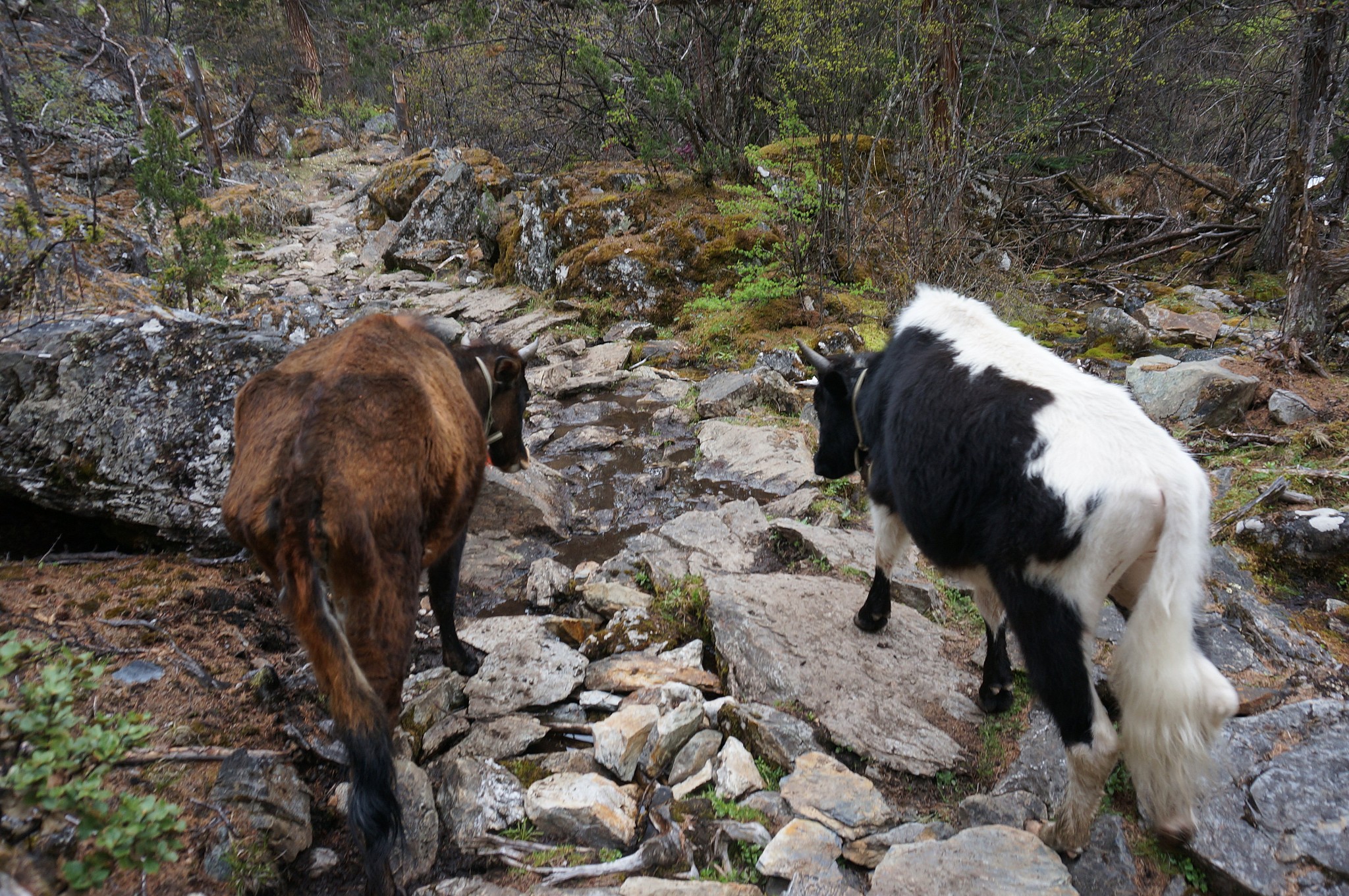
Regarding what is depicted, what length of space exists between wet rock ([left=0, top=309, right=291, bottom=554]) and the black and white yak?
4063 millimetres

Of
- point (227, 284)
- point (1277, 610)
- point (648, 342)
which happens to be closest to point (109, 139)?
point (227, 284)

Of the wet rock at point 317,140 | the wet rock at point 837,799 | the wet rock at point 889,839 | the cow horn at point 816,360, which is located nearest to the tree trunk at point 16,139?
the cow horn at point 816,360

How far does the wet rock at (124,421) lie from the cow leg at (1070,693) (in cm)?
426

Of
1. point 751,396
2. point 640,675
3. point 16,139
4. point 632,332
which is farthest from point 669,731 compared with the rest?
point 16,139

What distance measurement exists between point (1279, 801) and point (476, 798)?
298 cm

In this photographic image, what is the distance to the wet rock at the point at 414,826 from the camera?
8.34ft

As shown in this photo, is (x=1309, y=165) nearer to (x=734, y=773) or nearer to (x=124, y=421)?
(x=734, y=773)

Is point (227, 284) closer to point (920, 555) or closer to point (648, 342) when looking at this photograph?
point (648, 342)

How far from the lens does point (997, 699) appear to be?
3.62m

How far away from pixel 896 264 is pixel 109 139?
1464 centimetres

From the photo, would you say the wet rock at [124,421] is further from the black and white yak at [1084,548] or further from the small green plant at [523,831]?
the black and white yak at [1084,548]

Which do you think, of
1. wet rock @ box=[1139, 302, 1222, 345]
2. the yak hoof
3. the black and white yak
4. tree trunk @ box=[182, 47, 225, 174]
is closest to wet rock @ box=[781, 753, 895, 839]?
the black and white yak

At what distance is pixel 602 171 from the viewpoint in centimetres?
1355

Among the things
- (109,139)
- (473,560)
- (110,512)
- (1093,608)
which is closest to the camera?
(1093,608)
